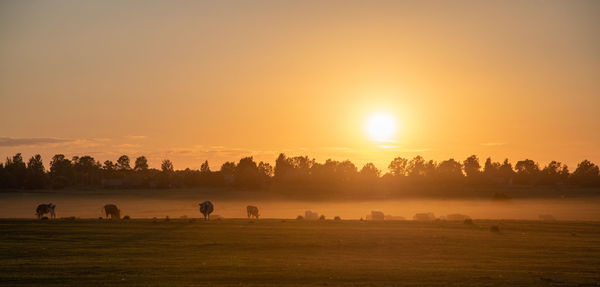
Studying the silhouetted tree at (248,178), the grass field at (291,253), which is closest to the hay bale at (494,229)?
the grass field at (291,253)

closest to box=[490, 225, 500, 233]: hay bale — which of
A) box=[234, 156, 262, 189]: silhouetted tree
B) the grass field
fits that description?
the grass field

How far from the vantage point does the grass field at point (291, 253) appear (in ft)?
91.7

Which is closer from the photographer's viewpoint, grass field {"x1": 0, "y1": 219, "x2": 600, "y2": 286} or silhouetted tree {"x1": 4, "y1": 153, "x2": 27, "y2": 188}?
grass field {"x1": 0, "y1": 219, "x2": 600, "y2": 286}

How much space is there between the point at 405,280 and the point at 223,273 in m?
9.01

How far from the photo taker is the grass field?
91.7 feet

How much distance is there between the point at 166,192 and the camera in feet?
544

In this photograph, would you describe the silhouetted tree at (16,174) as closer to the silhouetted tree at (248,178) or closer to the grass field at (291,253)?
the silhouetted tree at (248,178)

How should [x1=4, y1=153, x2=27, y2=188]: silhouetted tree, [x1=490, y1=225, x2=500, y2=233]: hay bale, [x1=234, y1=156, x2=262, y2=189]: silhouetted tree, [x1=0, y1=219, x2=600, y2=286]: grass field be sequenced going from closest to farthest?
[x1=0, y1=219, x2=600, y2=286]: grass field → [x1=490, y1=225, x2=500, y2=233]: hay bale → [x1=4, y1=153, x2=27, y2=188]: silhouetted tree → [x1=234, y1=156, x2=262, y2=189]: silhouetted tree

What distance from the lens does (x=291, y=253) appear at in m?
38.5

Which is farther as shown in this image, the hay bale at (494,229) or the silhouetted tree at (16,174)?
the silhouetted tree at (16,174)

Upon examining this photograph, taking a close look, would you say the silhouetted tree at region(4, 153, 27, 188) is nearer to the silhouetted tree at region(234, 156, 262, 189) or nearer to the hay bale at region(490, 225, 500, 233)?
the silhouetted tree at region(234, 156, 262, 189)

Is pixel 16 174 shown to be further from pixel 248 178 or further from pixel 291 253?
pixel 291 253

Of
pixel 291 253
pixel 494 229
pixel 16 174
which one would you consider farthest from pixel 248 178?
pixel 291 253

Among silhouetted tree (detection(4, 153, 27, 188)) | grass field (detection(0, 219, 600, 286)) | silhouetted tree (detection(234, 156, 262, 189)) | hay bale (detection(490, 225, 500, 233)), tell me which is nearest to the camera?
grass field (detection(0, 219, 600, 286))
